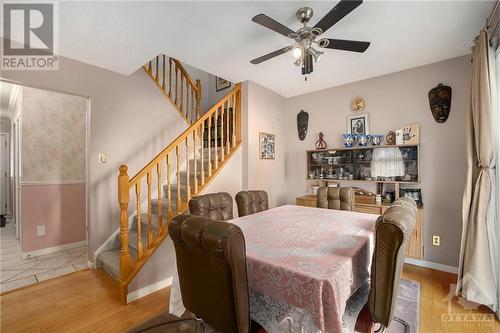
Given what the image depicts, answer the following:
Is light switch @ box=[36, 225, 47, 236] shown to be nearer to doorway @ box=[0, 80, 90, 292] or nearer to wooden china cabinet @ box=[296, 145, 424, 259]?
doorway @ box=[0, 80, 90, 292]

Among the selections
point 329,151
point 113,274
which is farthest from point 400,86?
point 113,274

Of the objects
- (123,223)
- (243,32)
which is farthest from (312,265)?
(243,32)

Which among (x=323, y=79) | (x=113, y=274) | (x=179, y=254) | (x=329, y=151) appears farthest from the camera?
(x=329, y=151)

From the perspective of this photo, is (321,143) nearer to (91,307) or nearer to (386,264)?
(386,264)

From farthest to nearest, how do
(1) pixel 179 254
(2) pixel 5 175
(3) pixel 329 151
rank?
(2) pixel 5 175, (3) pixel 329 151, (1) pixel 179 254

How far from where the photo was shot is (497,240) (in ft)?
6.36

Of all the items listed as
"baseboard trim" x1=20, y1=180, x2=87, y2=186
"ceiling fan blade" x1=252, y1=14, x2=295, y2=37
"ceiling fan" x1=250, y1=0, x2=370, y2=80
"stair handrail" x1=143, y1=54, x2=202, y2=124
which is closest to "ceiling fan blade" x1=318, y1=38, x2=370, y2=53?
"ceiling fan" x1=250, y1=0, x2=370, y2=80

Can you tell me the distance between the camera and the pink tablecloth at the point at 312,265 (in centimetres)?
92

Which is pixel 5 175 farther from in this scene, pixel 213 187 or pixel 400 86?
pixel 400 86

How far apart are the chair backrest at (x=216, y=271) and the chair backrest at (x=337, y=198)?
195 cm

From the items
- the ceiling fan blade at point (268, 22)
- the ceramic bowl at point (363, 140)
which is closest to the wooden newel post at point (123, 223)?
the ceiling fan blade at point (268, 22)

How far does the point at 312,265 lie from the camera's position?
1035 mm

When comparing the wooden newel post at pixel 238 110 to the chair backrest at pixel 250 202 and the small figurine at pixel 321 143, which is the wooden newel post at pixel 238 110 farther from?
the small figurine at pixel 321 143

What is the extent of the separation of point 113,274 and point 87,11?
2.59 metres
